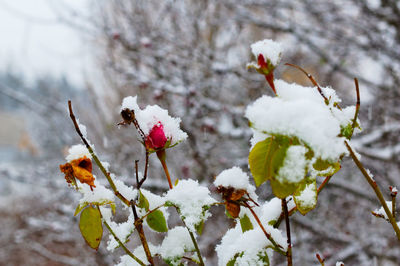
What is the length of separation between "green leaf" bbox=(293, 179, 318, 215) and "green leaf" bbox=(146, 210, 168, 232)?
26 centimetres

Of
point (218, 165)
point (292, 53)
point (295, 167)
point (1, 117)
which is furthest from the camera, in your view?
point (1, 117)

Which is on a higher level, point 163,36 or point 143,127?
point 163,36

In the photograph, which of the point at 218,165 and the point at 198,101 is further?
the point at 218,165

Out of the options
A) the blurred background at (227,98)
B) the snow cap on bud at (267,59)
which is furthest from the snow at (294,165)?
the blurred background at (227,98)

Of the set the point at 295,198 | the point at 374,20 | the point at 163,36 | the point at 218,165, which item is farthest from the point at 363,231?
the point at 295,198

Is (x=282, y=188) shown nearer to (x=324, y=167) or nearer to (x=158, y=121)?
(x=324, y=167)

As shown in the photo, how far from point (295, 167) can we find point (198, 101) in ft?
8.86

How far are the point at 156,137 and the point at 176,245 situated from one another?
0.73 feet

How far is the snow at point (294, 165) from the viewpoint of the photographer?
17.2 inches

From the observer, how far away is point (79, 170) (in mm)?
603

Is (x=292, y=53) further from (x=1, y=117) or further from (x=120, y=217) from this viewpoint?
(x=1, y=117)

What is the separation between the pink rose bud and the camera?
2.07 ft

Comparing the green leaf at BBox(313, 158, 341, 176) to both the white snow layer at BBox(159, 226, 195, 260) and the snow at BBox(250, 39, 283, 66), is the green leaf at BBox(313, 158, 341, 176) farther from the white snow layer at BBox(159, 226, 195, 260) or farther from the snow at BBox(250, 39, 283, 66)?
the white snow layer at BBox(159, 226, 195, 260)

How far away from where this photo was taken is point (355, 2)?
3.14m
